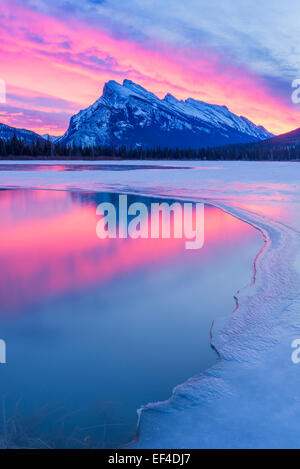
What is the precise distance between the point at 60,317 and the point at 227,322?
8.25 ft

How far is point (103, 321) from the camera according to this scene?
543 cm

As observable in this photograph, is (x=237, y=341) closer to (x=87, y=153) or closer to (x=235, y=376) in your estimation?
(x=235, y=376)

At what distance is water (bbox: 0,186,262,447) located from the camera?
356 centimetres

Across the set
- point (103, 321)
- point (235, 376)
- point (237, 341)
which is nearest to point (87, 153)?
point (103, 321)

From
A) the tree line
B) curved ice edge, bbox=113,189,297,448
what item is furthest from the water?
the tree line

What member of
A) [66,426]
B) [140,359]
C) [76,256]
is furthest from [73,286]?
[66,426]

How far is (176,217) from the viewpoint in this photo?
46.1 ft

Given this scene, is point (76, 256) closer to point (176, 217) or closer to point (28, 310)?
point (28, 310)

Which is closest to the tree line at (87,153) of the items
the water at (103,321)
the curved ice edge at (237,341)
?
the water at (103,321)

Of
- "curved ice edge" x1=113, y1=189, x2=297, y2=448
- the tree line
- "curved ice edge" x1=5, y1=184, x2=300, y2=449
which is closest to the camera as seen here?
"curved ice edge" x1=5, y1=184, x2=300, y2=449

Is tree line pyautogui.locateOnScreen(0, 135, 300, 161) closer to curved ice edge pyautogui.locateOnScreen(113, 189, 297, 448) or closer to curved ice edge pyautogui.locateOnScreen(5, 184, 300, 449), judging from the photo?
curved ice edge pyautogui.locateOnScreen(113, 189, 297, 448)

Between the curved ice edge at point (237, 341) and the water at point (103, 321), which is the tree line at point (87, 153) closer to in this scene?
the water at point (103, 321)

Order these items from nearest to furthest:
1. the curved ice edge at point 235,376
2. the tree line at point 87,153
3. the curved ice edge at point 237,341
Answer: the curved ice edge at point 235,376 → the curved ice edge at point 237,341 → the tree line at point 87,153

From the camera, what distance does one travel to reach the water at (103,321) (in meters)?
3.56
